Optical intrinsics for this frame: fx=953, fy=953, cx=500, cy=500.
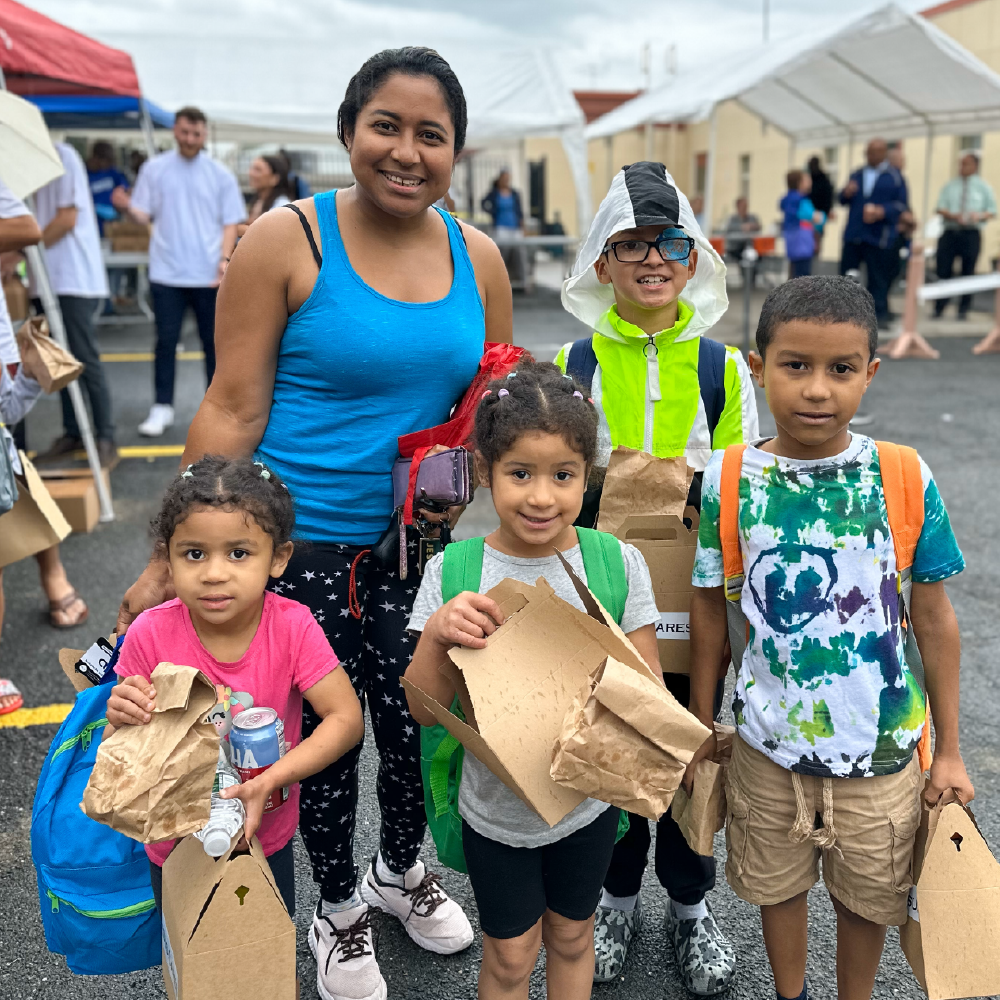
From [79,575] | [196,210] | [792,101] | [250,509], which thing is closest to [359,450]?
[250,509]

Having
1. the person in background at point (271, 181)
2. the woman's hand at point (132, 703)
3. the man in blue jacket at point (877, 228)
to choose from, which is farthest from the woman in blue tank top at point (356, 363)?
the man in blue jacket at point (877, 228)

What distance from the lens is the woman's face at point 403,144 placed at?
1.90 meters

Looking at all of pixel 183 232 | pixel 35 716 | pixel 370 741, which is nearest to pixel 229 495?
pixel 370 741

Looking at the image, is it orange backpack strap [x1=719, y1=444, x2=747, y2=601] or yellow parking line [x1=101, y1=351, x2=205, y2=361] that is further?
yellow parking line [x1=101, y1=351, x2=205, y2=361]

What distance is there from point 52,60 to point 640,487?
228 inches

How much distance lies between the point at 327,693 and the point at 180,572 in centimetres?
37

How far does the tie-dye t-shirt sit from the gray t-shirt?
262 millimetres

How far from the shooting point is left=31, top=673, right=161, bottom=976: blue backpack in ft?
5.95

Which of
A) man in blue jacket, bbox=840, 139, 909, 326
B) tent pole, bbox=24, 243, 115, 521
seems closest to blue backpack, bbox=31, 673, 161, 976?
tent pole, bbox=24, 243, 115, 521

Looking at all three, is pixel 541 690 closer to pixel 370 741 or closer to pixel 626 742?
pixel 626 742

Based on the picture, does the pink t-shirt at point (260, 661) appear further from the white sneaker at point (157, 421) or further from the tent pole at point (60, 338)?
the white sneaker at point (157, 421)

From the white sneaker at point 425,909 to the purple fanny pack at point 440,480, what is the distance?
105 centimetres

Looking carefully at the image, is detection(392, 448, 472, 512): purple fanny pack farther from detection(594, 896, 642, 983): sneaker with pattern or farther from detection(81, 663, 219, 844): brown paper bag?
detection(594, 896, 642, 983): sneaker with pattern

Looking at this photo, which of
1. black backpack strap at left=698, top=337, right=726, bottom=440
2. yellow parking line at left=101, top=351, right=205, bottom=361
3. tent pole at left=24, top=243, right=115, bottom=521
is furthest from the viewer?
yellow parking line at left=101, top=351, right=205, bottom=361
